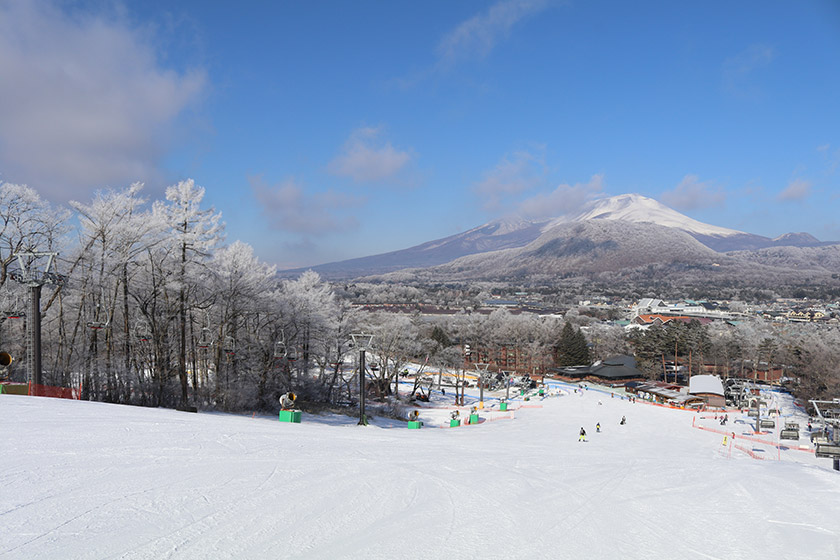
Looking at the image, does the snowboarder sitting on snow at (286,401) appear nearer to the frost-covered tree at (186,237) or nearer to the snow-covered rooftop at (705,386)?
the frost-covered tree at (186,237)

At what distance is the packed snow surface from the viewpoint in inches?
259

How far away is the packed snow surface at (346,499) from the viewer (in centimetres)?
659

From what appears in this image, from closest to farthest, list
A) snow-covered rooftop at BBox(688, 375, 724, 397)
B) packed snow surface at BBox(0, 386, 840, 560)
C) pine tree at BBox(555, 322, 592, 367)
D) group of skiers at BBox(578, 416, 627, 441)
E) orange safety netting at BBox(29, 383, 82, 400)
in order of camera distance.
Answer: packed snow surface at BBox(0, 386, 840, 560) → orange safety netting at BBox(29, 383, 82, 400) → group of skiers at BBox(578, 416, 627, 441) → snow-covered rooftop at BBox(688, 375, 724, 397) → pine tree at BBox(555, 322, 592, 367)

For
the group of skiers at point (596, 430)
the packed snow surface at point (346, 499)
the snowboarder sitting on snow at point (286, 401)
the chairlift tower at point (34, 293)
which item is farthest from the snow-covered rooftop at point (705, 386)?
the chairlift tower at point (34, 293)

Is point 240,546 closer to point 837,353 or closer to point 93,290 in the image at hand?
point 93,290

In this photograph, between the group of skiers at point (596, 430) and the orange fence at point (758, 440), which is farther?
the orange fence at point (758, 440)

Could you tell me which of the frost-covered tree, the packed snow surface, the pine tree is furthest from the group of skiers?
the pine tree

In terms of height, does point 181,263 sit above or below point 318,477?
above

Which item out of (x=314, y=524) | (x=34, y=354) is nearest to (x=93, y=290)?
(x=34, y=354)

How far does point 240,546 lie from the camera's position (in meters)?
6.34

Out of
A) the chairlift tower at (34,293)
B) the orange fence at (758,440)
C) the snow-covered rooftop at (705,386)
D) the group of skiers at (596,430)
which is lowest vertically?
the snow-covered rooftop at (705,386)

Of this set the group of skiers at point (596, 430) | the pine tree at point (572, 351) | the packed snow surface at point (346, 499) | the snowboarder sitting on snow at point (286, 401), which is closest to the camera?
the packed snow surface at point (346, 499)

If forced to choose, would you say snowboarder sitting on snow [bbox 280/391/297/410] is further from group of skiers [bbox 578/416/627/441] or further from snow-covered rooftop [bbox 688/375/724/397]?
snow-covered rooftop [bbox 688/375/724/397]

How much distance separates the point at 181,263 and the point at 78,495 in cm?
1660
